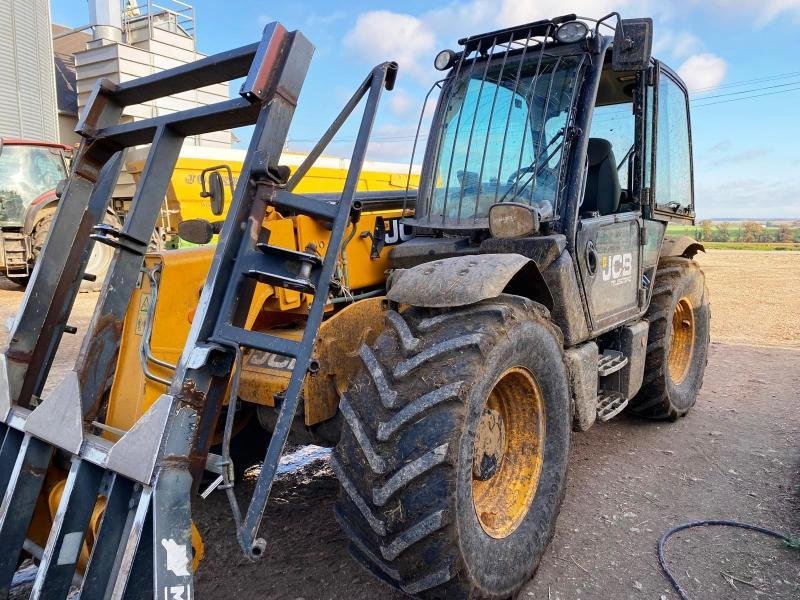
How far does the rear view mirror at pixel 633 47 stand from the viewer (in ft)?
11.0

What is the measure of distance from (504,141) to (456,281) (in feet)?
4.73

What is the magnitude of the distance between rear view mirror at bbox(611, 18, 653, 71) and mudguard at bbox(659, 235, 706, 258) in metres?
1.97

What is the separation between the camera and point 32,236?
38.0 feet

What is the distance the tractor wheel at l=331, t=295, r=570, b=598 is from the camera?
7.34 ft

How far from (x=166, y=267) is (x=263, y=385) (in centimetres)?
73

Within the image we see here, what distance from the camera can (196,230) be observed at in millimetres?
2939

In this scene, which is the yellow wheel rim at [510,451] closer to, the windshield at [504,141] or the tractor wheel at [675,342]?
the windshield at [504,141]

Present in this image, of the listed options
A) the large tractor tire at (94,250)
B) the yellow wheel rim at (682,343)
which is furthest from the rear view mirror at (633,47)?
the large tractor tire at (94,250)

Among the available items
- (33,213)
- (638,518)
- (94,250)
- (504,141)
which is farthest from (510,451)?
(33,213)

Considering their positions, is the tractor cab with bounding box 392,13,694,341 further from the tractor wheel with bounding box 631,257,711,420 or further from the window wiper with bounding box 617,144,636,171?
the tractor wheel with bounding box 631,257,711,420

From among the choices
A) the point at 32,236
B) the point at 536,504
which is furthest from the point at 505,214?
the point at 32,236

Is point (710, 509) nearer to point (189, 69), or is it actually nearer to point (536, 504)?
point (536, 504)

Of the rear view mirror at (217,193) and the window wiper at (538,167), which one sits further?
the window wiper at (538,167)

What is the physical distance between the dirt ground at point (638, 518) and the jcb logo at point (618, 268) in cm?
129
